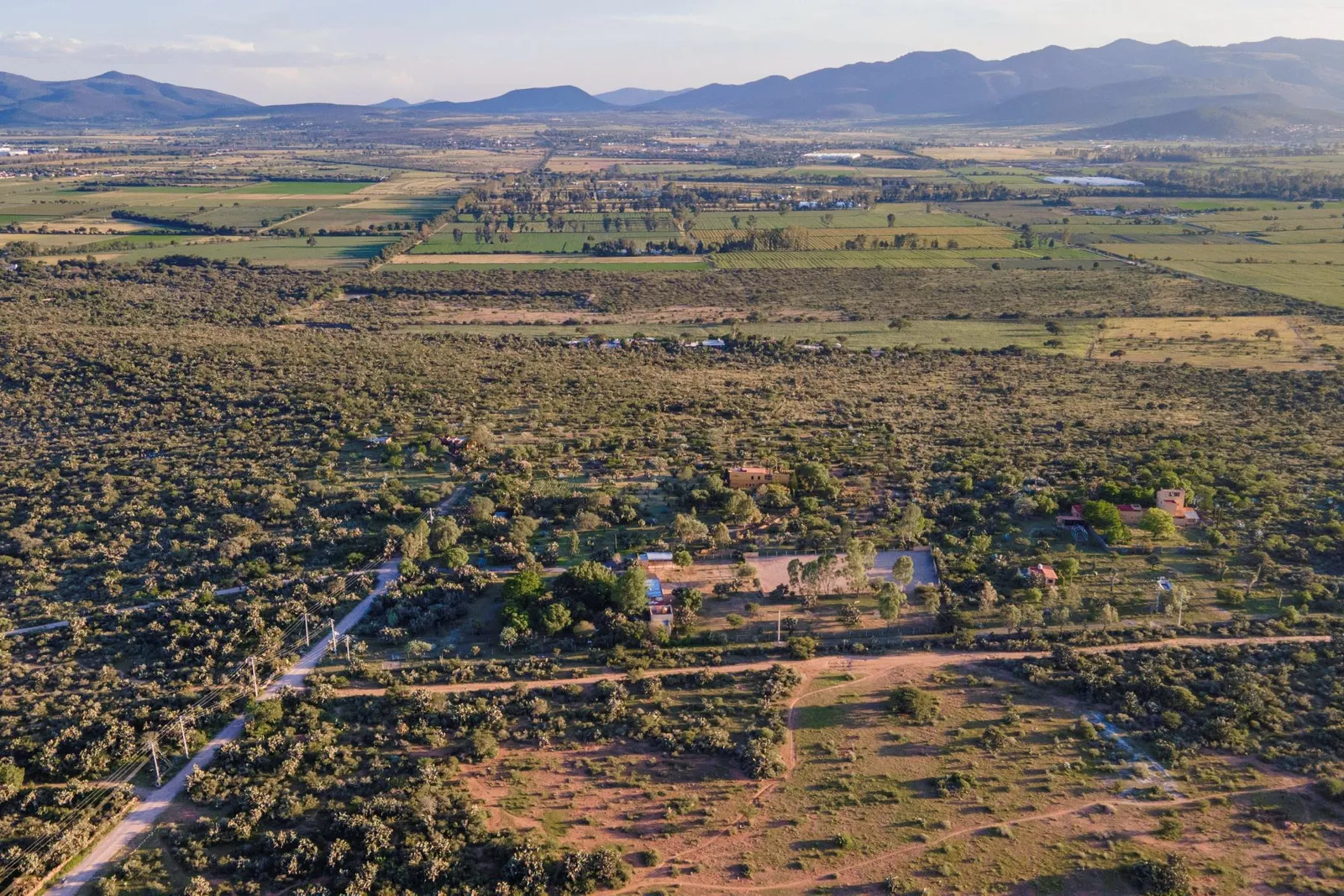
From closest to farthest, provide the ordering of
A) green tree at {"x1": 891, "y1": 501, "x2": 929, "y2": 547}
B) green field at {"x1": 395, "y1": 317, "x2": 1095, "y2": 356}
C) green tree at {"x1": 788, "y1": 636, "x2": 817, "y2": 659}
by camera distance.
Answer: green tree at {"x1": 788, "y1": 636, "x2": 817, "y2": 659} < green tree at {"x1": 891, "y1": 501, "x2": 929, "y2": 547} < green field at {"x1": 395, "y1": 317, "x2": 1095, "y2": 356}

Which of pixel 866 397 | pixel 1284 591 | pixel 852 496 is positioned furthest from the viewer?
pixel 866 397

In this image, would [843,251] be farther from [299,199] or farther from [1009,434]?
[299,199]

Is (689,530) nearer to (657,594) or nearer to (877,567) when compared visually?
(657,594)

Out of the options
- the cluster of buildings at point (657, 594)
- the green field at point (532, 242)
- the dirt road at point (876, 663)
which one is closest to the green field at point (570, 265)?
the green field at point (532, 242)

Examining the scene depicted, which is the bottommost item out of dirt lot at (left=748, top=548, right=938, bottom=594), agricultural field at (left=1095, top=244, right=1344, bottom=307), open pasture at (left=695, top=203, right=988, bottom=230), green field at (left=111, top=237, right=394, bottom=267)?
dirt lot at (left=748, top=548, right=938, bottom=594)

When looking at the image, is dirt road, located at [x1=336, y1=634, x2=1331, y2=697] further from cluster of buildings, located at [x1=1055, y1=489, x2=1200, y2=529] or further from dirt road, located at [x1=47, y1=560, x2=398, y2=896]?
cluster of buildings, located at [x1=1055, y1=489, x2=1200, y2=529]

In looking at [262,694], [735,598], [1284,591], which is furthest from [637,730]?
[1284,591]

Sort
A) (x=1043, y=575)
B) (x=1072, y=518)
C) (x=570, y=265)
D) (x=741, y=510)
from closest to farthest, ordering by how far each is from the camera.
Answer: (x=1043, y=575), (x=1072, y=518), (x=741, y=510), (x=570, y=265)

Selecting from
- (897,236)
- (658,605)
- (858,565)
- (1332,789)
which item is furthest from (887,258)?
(1332,789)

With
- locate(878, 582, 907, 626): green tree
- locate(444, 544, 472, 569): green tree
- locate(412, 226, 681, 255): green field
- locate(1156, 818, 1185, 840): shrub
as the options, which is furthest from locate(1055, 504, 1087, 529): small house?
locate(412, 226, 681, 255): green field

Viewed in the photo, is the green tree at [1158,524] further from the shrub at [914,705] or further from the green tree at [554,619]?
the green tree at [554,619]

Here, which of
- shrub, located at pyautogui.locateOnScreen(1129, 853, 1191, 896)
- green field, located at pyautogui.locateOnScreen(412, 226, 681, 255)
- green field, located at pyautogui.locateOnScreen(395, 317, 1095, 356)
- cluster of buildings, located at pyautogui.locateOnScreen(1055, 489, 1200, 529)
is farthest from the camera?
green field, located at pyautogui.locateOnScreen(412, 226, 681, 255)
